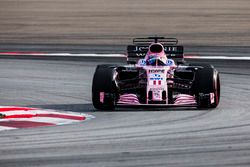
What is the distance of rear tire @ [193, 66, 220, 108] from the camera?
1670 cm

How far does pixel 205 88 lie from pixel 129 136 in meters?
3.77

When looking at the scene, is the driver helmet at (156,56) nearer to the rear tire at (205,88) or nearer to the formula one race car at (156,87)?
the formula one race car at (156,87)

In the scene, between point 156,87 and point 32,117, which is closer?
point 32,117

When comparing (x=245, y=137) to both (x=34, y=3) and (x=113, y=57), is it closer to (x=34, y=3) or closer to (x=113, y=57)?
(x=113, y=57)

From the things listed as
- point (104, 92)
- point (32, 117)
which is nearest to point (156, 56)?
point (104, 92)

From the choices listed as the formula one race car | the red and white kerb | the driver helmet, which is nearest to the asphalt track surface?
the formula one race car


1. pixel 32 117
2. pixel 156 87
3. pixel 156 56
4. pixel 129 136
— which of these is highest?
pixel 156 56

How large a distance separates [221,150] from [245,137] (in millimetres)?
1347

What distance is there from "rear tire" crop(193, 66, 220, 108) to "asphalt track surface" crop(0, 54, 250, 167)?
240 millimetres

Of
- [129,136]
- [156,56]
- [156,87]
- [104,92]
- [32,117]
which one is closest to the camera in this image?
[129,136]

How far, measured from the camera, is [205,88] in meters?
16.8

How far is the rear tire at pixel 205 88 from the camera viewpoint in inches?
658

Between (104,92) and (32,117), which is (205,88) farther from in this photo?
(32,117)

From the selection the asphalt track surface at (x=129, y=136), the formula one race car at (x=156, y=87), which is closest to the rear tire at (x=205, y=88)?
the formula one race car at (x=156, y=87)
